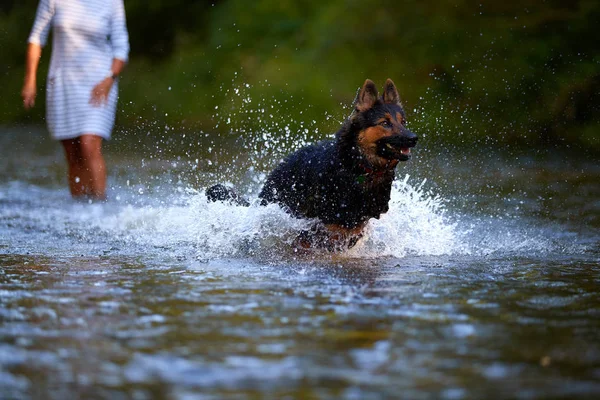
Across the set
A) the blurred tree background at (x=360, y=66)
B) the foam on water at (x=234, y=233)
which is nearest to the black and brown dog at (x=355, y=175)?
the foam on water at (x=234, y=233)

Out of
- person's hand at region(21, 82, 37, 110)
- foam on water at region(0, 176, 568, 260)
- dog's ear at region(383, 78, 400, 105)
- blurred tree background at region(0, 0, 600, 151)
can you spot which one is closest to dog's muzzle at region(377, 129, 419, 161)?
dog's ear at region(383, 78, 400, 105)

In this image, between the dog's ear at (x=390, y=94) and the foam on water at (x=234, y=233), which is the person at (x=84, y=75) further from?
the dog's ear at (x=390, y=94)

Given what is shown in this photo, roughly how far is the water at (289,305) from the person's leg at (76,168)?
0.19 metres

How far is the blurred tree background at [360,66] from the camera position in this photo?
49.7 feet

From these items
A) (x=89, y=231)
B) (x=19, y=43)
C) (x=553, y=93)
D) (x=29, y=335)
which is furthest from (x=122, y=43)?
(x=19, y=43)

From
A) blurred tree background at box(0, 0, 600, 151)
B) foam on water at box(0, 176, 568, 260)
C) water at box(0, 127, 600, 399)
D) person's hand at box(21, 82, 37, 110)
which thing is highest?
blurred tree background at box(0, 0, 600, 151)

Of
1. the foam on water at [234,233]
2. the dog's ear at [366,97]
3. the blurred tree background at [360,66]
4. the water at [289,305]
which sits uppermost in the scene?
the blurred tree background at [360,66]

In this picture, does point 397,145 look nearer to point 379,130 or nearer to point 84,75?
point 379,130

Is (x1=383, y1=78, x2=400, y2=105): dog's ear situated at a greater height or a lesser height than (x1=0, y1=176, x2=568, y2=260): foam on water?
greater

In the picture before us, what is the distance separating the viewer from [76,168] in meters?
8.41

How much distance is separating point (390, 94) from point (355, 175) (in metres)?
0.74

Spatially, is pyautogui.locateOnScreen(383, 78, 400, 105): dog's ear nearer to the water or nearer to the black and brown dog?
the black and brown dog

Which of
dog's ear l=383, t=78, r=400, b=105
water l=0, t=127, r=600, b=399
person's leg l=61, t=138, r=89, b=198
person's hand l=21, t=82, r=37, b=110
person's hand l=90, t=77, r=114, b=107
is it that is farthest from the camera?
person's leg l=61, t=138, r=89, b=198

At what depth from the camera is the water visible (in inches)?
119
